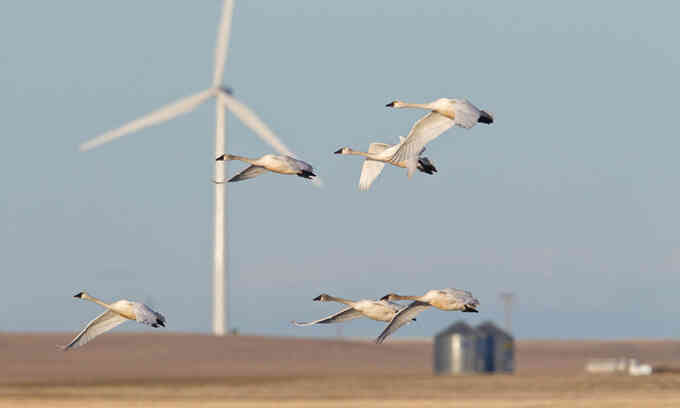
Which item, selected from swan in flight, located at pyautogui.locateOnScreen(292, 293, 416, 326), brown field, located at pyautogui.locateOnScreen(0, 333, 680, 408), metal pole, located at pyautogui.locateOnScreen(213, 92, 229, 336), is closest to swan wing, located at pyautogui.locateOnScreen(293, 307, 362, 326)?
swan in flight, located at pyautogui.locateOnScreen(292, 293, 416, 326)

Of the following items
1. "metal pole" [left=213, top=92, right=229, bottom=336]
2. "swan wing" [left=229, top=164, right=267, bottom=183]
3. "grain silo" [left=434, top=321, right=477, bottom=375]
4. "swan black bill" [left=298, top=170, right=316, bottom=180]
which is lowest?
"swan black bill" [left=298, top=170, right=316, bottom=180]

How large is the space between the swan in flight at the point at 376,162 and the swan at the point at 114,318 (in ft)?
14.0

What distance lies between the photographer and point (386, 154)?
26.3 m

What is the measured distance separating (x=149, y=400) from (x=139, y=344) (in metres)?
82.1

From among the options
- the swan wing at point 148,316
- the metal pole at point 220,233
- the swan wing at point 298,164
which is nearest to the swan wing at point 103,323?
the swan wing at point 148,316

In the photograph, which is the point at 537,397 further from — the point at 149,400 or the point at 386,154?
the point at 386,154

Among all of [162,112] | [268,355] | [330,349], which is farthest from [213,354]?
[162,112]

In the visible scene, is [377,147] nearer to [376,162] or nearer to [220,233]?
[376,162]

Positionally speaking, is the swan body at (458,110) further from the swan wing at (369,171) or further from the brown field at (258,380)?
the brown field at (258,380)

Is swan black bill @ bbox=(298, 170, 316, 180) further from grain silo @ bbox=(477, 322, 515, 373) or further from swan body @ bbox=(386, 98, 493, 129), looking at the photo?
grain silo @ bbox=(477, 322, 515, 373)

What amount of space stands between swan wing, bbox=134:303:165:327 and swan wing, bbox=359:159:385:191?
16.1ft

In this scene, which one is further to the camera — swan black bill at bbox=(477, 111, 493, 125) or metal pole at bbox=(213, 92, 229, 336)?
metal pole at bbox=(213, 92, 229, 336)

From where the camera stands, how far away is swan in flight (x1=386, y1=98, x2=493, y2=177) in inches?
897

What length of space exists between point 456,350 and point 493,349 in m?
2.69
